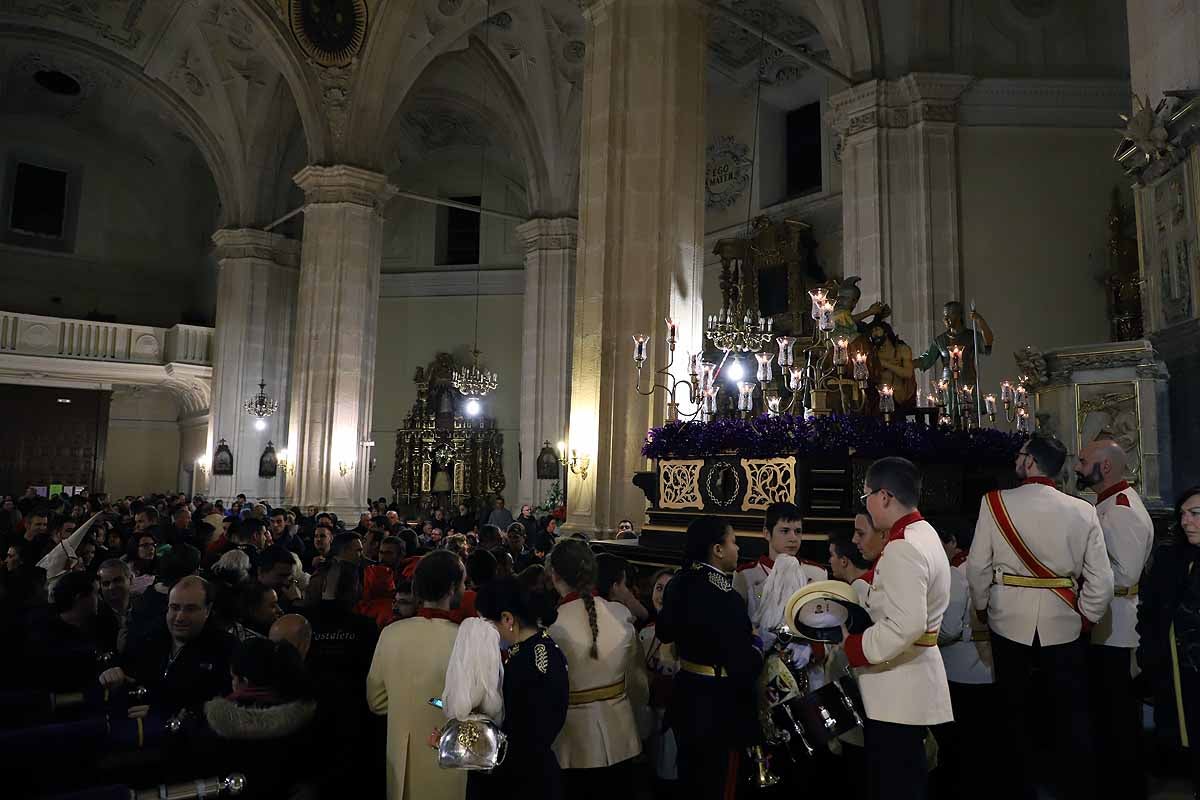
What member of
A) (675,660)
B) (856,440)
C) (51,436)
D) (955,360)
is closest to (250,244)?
(51,436)

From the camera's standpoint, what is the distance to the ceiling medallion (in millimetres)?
19797

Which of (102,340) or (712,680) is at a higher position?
(102,340)

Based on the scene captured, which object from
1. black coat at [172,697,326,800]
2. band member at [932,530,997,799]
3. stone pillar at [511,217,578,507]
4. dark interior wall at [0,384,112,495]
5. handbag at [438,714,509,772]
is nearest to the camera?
handbag at [438,714,509,772]

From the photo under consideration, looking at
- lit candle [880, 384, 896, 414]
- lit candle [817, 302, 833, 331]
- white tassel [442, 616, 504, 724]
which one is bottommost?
white tassel [442, 616, 504, 724]

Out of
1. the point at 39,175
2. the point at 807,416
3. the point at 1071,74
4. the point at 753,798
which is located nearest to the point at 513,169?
the point at 39,175

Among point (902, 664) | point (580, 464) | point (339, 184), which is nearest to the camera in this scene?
point (902, 664)

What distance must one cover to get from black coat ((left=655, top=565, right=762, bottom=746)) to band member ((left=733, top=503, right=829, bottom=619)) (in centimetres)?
95

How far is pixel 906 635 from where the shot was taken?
3191 millimetres

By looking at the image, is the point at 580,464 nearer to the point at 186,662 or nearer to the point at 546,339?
the point at 186,662

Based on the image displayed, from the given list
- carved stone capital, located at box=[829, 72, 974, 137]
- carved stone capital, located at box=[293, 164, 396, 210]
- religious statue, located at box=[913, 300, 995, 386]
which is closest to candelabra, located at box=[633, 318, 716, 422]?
religious statue, located at box=[913, 300, 995, 386]

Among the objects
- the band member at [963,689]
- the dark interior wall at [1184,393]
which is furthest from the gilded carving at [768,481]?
the dark interior wall at [1184,393]

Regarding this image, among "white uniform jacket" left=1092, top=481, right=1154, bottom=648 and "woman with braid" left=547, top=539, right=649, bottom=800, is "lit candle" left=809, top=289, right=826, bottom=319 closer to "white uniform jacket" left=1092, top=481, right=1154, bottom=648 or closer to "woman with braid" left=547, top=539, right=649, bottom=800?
"white uniform jacket" left=1092, top=481, right=1154, bottom=648

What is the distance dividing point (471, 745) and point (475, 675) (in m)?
0.25

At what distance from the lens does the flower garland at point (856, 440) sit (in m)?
7.43
